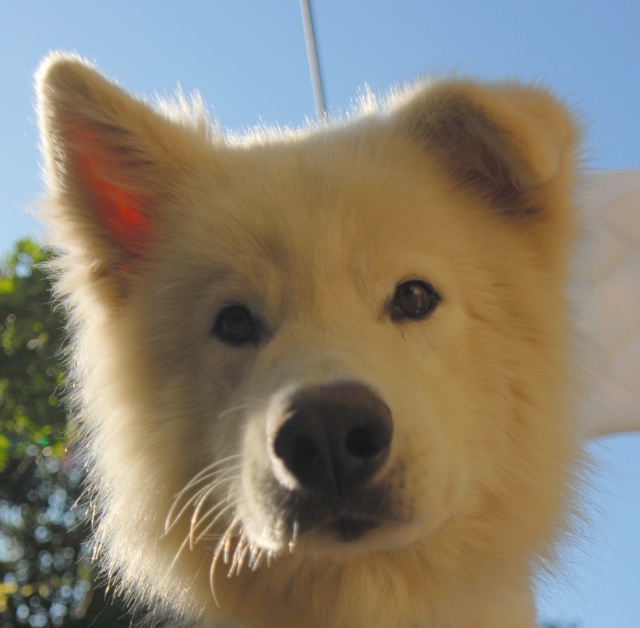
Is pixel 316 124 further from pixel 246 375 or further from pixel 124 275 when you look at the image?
pixel 246 375

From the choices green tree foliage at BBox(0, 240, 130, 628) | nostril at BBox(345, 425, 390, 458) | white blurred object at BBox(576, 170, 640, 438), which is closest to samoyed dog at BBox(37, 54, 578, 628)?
nostril at BBox(345, 425, 390, 458)

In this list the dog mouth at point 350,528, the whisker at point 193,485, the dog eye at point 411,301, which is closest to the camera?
the dog mouth at point 350,528

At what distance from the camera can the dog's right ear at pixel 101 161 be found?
244 centimetres

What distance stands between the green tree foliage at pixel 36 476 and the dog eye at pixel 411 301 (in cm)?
503

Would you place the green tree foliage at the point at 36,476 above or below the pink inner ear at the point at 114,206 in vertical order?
below

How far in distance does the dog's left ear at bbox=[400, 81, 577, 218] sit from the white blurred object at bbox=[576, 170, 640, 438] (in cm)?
119

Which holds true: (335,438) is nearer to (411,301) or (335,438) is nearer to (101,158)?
(411,301)

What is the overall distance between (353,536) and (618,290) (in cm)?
255

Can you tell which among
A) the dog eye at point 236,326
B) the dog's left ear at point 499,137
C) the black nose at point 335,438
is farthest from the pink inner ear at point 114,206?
the black nose at point 335,438

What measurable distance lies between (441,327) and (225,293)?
0.68 meters

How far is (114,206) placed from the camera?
2680 millimetres

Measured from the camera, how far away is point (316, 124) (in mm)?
3156

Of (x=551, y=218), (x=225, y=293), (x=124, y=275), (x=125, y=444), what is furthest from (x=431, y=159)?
(x=125, y=444)

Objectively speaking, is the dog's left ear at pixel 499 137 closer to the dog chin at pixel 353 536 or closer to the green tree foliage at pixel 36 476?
the dog chin at pixel 353 536
